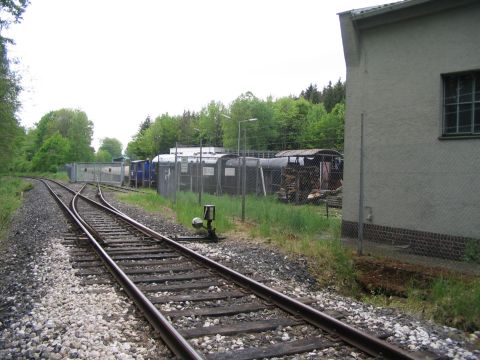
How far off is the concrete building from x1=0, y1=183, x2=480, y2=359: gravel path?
9.11 ft

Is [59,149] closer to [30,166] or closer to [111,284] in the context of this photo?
[30,166]

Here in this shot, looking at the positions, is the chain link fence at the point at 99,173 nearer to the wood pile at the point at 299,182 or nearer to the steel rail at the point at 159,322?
the wood pile at the point at 299,182

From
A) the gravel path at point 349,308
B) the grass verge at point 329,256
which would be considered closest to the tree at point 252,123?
the grass verge at point 329,256

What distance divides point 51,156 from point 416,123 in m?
77.7

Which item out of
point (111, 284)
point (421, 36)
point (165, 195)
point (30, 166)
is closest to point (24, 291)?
point (111, 284)

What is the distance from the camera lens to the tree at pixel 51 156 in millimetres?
78000

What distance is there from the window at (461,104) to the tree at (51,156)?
75944mm

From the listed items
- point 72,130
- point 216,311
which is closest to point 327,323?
point 216,311

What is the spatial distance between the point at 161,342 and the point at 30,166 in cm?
8662

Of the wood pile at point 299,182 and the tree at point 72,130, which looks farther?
the tree at point 72,130

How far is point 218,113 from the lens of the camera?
88.1m

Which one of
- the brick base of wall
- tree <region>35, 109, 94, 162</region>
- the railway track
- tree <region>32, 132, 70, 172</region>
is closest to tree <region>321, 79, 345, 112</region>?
tree <region>35, 109, 94, 162</region>

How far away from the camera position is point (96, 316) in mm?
5059

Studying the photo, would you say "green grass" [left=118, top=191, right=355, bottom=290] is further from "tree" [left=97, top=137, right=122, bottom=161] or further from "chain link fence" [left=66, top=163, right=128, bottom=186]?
"tree" [left=97, top=137, right=122, bottom=161]
